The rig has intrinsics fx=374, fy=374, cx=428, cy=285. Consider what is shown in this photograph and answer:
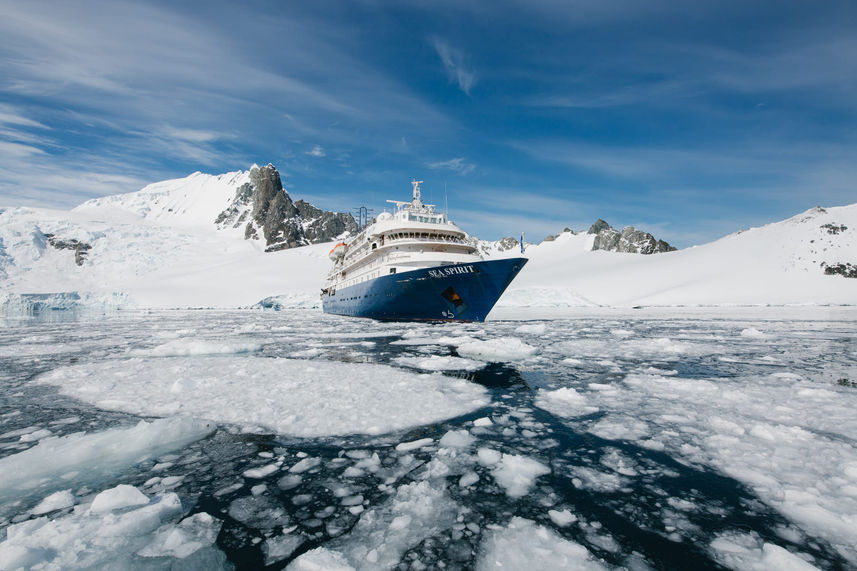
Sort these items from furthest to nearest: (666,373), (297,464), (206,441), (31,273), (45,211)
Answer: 1. (45,211)
2. (31,273)
3. (666,373)
4. (206,441)
5. (297,464)

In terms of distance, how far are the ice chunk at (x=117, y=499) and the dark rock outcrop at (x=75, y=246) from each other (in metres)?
99.1

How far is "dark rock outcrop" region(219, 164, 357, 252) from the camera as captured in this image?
106000 mm

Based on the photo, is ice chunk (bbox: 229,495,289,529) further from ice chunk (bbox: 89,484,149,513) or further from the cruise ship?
the cruise ship

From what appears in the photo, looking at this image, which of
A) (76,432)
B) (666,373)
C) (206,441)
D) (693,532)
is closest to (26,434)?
(76,432)

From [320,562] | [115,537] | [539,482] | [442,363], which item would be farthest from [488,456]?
[442,363]

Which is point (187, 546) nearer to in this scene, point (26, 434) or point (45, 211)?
point (26, 434)

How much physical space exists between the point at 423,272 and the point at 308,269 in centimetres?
5547

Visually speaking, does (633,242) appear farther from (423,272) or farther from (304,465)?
(304,465)

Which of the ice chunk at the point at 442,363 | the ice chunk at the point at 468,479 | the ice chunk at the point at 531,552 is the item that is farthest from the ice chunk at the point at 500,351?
the ice chunk at the point at 531,552

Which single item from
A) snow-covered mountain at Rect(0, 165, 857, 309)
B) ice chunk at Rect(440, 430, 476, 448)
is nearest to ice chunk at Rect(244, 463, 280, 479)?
ice chunk at Rect(440, 430, 476, 448)

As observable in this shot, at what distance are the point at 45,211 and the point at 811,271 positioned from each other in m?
157

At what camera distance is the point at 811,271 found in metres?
55.5

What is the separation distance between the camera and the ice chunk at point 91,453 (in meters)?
3.20

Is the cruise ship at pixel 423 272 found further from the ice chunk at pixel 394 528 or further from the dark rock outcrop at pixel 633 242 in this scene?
the dark rock outcrop at pixel 633 242
